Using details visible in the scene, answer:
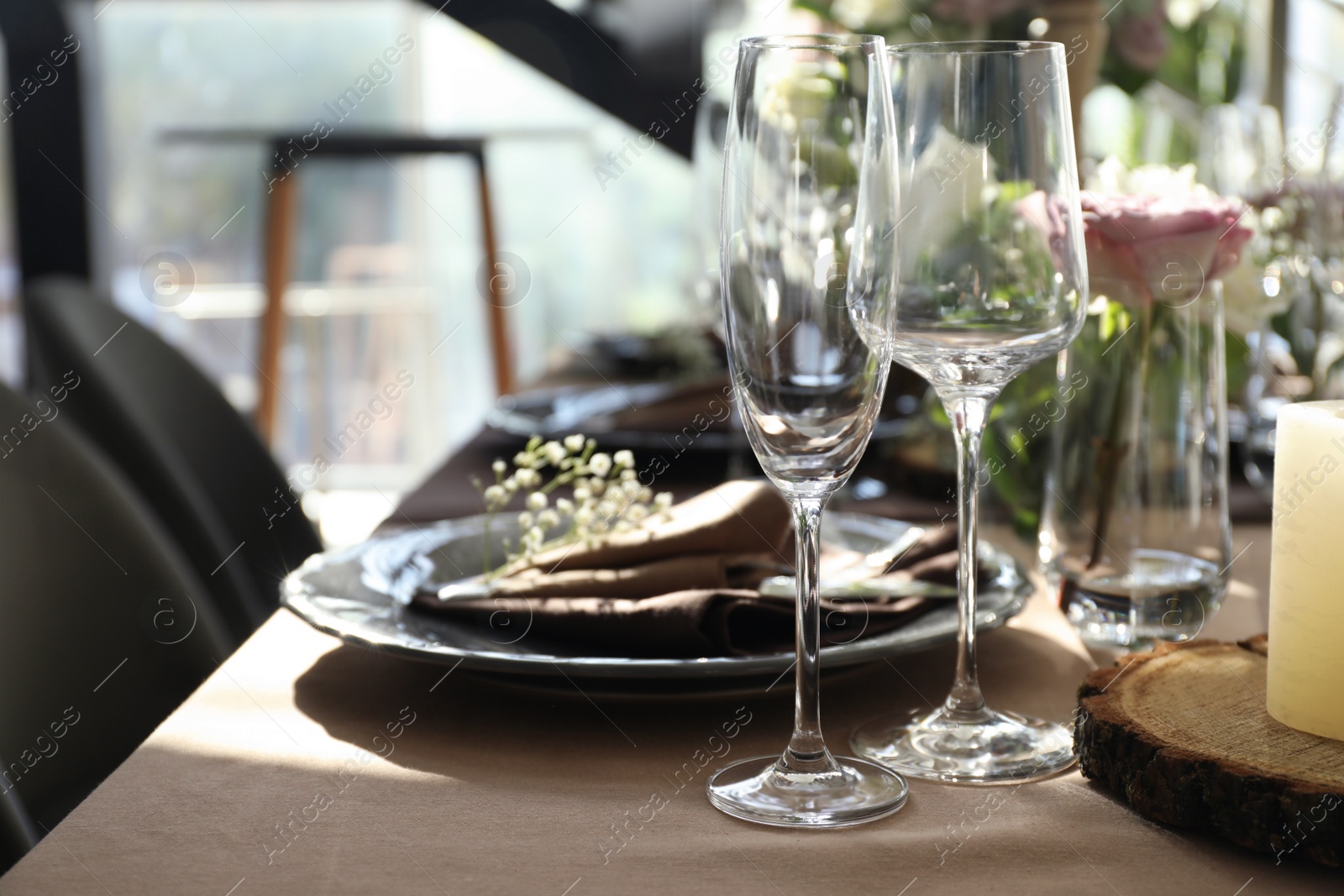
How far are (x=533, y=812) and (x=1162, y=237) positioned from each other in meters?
0.46

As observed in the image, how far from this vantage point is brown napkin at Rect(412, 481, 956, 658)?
68cm

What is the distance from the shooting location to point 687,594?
0.69 m

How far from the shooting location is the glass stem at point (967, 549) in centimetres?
62

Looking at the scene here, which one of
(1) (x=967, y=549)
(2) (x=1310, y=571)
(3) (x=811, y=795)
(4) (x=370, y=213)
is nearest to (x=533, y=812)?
(3) (x=811, y=795)

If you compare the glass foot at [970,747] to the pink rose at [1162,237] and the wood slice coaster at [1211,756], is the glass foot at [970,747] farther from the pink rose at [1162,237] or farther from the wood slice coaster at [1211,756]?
the pink rose at [1162,237]

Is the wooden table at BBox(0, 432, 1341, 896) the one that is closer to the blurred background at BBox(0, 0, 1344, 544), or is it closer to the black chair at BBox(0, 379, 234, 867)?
the black chair at BBox(0, 379, 234, 867)

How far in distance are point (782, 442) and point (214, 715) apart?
1.10ft

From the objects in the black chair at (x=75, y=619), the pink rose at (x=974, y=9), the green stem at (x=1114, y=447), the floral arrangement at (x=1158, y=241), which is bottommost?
the black chair at (x=75, y=619)

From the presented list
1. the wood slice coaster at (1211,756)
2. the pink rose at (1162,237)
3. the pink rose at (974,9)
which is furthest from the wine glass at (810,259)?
the pink rose at (974,9)

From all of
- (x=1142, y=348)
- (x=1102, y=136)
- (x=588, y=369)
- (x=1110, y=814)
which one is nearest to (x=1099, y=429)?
(x=1142, y=348)

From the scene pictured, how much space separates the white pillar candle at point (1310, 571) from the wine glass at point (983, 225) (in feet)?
0.34

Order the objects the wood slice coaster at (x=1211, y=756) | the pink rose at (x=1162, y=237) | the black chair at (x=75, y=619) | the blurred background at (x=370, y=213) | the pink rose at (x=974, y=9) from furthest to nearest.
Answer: the blurred background at (x=370, y=213) < the pink rose at (x=974, y=9) < the black chair at (x=75, y=619) < the pink rose at (x=1162, y=237) < the wood slice coaster at (x=1211, y=756)

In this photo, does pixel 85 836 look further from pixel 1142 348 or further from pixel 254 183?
pixel 254 183

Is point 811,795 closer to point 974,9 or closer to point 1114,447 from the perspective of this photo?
point 1114,447
